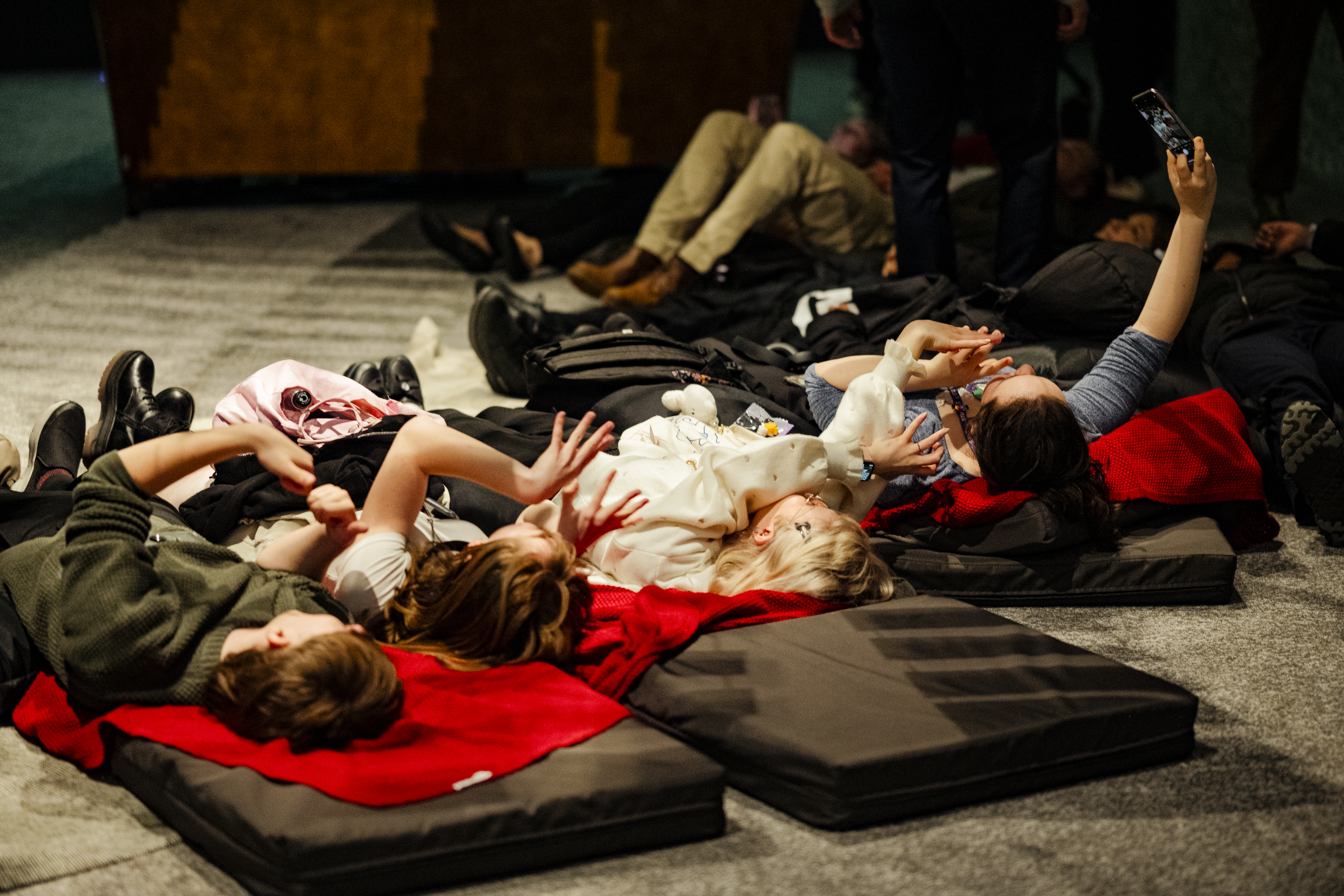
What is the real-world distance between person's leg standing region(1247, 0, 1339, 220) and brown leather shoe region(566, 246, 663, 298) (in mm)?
2174

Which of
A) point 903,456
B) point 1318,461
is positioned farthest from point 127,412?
point 1318,461

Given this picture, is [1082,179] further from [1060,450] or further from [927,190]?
[1060,450]

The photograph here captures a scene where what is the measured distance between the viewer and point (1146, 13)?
4.70 m

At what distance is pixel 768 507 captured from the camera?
1.84 m

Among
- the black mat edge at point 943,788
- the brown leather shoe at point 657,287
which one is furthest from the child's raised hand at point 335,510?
the brown leather shoe at point 657,287

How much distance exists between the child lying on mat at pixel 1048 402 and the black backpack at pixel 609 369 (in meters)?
0.31

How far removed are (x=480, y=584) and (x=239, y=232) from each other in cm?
319

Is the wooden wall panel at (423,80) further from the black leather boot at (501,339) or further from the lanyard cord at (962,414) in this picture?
the lanyard cord at (962,414)

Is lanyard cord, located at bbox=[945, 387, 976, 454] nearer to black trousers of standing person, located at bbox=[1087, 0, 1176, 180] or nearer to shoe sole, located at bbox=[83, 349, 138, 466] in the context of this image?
shoe sole, located at bbox=[83, 349, 138, 466]

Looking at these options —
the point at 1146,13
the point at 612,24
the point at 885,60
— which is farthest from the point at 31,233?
the point at 1146,13

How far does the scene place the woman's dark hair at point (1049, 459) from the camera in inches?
77.1

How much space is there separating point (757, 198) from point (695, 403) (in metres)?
1.56

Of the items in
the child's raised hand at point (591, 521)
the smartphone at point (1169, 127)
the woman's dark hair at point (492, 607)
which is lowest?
the woman's dark hair at point (492, 607)

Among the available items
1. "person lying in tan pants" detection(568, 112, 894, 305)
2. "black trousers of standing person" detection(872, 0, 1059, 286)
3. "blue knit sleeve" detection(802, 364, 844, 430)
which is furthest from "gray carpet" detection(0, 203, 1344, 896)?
"black trousers of standing person" detection(872, 0, 1059, 286)
